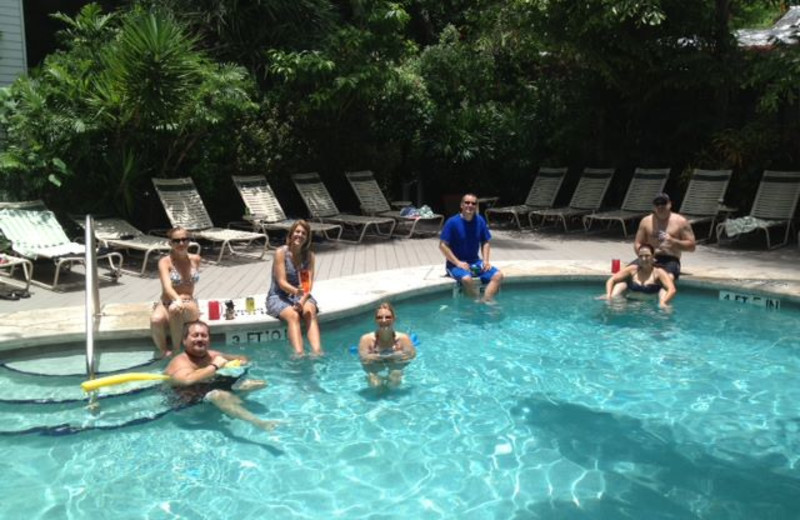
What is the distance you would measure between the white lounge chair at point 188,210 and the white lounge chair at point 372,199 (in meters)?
2.46

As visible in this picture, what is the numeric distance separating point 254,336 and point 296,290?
0.55 meters

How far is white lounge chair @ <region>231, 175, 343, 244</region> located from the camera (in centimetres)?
1170

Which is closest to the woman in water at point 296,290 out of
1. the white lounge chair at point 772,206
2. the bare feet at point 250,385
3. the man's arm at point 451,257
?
the bare feet at point 250,385

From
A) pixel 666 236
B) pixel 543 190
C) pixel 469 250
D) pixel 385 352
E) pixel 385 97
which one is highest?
pixel 385 97

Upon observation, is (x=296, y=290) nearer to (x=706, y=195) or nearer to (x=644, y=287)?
(x=644, y=287)

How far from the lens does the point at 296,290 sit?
7.11 metres

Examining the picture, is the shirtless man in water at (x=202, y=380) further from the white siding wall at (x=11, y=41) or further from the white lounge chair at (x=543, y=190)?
the white lounge chair at (x=543, y=190)

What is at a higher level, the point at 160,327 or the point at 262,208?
the point at 262,208

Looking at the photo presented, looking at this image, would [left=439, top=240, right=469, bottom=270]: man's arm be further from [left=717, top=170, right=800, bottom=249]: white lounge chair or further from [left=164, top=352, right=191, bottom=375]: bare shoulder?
[left=717, top=170, right=800, bottom=249]: white lounge chair

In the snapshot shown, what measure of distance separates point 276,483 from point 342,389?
1509 mm

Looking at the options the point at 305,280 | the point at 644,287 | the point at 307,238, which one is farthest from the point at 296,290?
the point at 644,287

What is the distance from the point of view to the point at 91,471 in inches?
193

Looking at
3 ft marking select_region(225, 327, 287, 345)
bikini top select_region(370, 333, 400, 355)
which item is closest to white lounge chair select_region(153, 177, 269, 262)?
3 ft marking select_region(225, 327, 287, 345)

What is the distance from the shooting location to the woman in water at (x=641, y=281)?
8.71 meters
